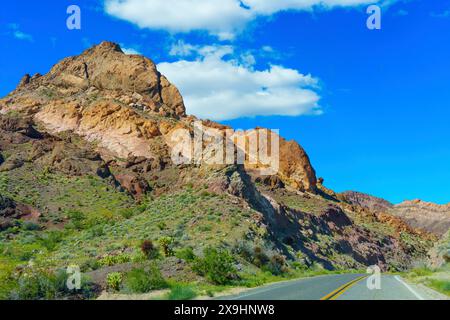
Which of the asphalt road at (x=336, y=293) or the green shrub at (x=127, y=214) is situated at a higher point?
the green shrub at (x=127, y=214)

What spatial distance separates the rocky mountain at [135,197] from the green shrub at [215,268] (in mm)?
659

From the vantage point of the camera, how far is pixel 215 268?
2595 centimetres

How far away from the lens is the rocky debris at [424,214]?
168625mm

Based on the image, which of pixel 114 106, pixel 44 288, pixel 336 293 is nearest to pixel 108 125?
pixel 114 106

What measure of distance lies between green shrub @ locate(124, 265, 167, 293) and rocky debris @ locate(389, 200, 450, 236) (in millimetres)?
158533

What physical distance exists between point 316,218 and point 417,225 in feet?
369

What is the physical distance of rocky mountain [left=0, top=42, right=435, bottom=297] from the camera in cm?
3866

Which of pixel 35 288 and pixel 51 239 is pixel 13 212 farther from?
pixel 35 288

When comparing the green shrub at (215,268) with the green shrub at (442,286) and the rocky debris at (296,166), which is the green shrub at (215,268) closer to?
the green shrub at (442,286)

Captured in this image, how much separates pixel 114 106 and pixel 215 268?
67.9 metres

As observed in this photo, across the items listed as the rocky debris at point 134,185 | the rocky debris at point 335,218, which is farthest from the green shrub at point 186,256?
the rocky debris at point 335,218

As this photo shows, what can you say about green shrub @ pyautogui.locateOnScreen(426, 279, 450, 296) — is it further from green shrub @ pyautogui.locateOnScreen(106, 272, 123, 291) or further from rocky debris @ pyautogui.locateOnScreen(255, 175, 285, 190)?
rocky debris @ pyautogui.locateOnScreen(255, 175, 285, 190)
